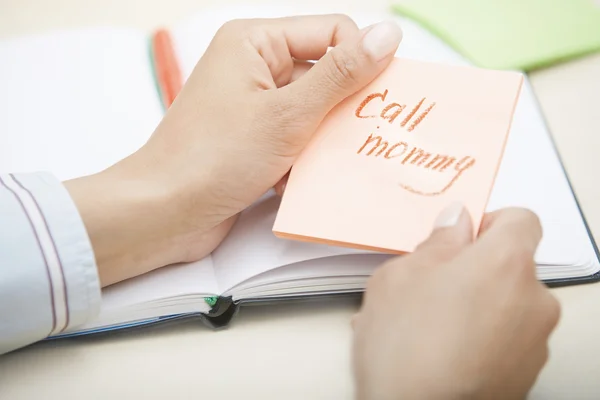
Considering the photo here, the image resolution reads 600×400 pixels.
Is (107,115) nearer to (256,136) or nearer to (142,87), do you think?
(142,87)

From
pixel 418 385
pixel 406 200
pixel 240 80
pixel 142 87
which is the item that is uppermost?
pixel 142 87

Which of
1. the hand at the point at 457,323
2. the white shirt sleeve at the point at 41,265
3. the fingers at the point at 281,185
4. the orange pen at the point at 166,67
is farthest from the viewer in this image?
the orange pen at the point at 166,67

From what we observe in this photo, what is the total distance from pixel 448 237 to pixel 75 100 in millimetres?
488

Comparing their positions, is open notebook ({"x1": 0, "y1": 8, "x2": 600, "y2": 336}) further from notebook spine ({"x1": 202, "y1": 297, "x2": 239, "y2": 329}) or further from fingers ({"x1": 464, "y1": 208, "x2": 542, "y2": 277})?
fingers ({"x1": 464, "y1": 208, "x2": 542, "y2": 277})

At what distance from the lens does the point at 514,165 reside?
0.70 m

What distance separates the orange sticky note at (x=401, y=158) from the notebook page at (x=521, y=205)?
0.04m

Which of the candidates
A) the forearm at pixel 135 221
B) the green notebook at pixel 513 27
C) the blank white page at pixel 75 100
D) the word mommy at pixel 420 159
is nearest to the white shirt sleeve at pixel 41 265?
the forearm at pixel 135 221

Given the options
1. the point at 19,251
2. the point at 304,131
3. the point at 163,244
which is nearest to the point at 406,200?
the point at 304,131

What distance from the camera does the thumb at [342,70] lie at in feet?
1.99

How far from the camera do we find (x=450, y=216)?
528 mm

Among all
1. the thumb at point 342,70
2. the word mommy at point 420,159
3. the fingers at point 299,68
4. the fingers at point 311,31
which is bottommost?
the word mommy at point 420,159

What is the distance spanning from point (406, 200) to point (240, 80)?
0.20 meters

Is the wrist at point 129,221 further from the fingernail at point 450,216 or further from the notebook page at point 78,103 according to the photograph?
the fingernail at point 450,216

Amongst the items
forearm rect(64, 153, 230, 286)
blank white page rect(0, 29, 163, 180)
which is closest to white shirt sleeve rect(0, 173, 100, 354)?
forearm rect(64, 153, 230, 286)
